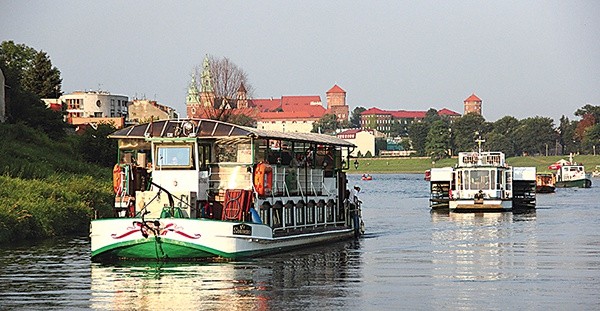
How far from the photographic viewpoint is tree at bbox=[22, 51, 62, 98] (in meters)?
106

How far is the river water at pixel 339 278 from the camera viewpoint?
27.7m

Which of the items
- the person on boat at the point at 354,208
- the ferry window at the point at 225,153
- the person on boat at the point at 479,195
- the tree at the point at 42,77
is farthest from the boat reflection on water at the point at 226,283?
the tree at the point at 42,77

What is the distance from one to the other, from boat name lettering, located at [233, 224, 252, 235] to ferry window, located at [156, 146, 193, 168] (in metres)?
2.67

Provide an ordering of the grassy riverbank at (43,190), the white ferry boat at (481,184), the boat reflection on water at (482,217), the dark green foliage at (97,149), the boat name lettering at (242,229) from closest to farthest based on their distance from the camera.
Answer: the boat name lettering at (242,229)
the grassy riverbank at (43,190)
the boat reflection on water at (482,217)
the dark green foliage at (97,149)
the white ferry boat at (481,184)

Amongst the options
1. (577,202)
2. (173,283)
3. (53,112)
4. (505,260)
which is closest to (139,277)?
(173,283)

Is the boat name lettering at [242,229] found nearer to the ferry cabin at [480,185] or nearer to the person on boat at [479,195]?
the ferry cabin at [480,185]

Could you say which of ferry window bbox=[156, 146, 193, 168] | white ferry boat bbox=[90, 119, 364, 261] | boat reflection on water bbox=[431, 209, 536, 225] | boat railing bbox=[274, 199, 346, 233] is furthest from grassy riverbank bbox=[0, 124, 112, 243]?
boat reflection on water bbox=[431, 209, 536, 225]

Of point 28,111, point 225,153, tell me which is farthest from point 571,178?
point 225,153

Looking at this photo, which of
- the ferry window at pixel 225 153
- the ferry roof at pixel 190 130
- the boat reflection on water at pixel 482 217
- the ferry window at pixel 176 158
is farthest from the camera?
the boat reflection on water at pixel 482 217

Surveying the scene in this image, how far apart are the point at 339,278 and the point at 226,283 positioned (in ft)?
12.6

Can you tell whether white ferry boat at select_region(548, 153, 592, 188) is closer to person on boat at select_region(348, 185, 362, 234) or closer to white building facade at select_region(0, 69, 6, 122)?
white building facade at select_region(0, 69, 6, 122)

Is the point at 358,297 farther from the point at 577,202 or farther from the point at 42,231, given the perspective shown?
the point at 577,202

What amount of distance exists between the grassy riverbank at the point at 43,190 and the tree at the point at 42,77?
3626 centimetres

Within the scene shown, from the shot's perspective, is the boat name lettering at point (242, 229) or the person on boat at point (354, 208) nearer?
the boat name lettering at point (242, 229)
